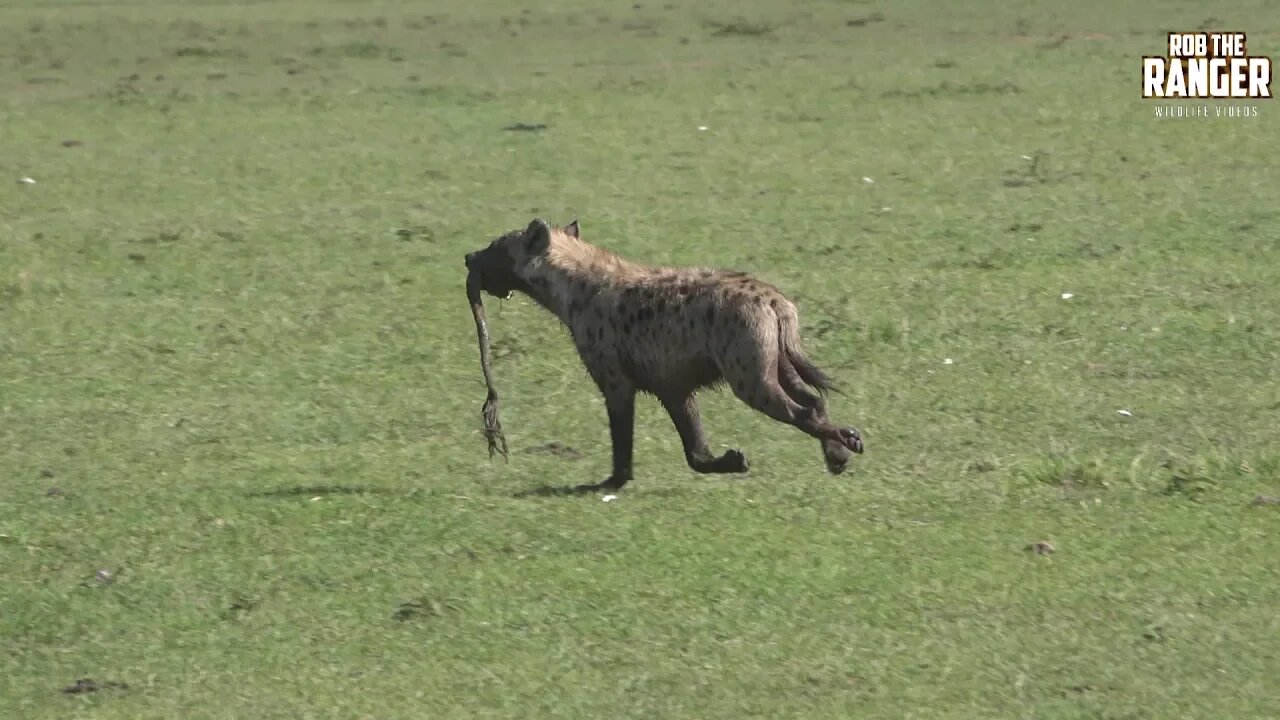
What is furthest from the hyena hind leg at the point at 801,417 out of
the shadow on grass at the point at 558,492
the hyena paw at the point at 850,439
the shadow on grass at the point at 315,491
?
the shadow on grass at the point at 315,491

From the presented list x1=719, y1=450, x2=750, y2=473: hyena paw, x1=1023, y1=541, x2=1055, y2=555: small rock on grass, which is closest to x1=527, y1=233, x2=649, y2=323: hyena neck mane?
x1=719, y1=450, x2=750, y2=473: hyena paw

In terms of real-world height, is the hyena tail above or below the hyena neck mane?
below

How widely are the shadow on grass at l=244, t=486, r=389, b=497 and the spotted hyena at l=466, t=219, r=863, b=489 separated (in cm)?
61

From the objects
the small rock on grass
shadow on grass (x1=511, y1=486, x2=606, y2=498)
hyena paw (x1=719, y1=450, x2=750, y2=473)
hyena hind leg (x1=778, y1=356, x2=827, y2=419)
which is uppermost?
hyena hind leg (x1=778, y1=356, x2=827, y2=419)

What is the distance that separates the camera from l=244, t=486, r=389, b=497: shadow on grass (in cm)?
596

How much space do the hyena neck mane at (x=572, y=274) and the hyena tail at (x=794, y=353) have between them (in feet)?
1.88

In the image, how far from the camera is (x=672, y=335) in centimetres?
586

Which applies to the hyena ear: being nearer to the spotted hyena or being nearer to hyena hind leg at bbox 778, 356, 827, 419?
the spotted hyena

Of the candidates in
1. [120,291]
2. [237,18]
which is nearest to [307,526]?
[120,291]

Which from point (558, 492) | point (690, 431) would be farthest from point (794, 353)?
point (558, 492)

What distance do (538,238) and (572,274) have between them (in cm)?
16

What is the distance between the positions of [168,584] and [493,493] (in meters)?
1.05

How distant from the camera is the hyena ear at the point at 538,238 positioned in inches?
247

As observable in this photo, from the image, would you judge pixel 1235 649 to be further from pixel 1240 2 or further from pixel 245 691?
pixel 1240 2
